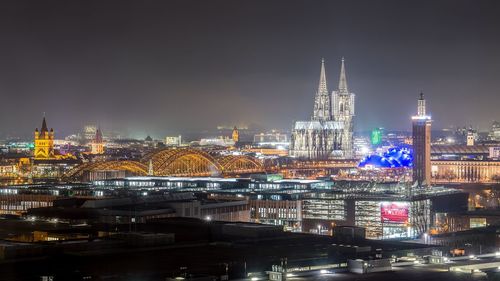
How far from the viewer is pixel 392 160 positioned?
162250mm

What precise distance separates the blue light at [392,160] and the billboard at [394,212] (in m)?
64.8

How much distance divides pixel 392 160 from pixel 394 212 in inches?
2772

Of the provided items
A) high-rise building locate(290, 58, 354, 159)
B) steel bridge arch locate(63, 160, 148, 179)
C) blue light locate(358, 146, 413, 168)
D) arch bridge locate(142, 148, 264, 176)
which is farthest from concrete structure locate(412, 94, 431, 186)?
high-rise building locate(290, 58, 354, 159)

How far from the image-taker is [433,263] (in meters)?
55.2

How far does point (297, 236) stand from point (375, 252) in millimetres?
10469

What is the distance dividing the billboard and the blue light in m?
64.8

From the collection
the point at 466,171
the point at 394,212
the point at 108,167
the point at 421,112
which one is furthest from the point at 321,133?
the point at 394,212

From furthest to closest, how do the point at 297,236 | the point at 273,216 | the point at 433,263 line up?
the point at 273,216 → the point at 297,236 → the point at 433,263

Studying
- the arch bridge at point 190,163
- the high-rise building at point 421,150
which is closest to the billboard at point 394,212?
the high-rise building at point 421,150

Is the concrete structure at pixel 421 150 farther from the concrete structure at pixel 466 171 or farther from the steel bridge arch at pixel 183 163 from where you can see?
the steel bridge arch at pixel 183 163

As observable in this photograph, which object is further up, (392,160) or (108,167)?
(392,160)

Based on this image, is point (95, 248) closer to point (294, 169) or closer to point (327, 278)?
point (327, 278)

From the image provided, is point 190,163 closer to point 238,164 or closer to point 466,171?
point 238,164

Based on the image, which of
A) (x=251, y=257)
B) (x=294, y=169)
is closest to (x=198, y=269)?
(x=251, y=257)
